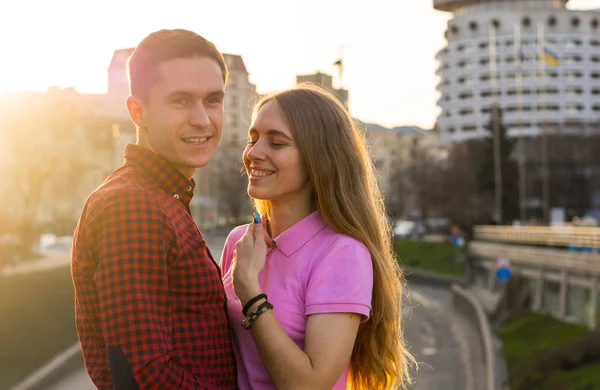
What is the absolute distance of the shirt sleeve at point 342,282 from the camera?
9.73 ft

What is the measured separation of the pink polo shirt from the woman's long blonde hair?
8cm

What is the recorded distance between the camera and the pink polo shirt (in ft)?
9.81

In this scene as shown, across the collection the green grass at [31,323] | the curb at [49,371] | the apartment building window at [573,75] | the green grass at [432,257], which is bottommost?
the green grass at [432,257]

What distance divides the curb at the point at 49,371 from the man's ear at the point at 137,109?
14.7m

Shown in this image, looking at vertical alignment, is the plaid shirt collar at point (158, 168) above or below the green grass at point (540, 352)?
above

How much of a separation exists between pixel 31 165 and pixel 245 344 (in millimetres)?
34300

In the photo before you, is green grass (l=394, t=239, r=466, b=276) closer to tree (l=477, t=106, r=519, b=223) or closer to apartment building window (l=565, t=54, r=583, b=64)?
tree (l=477, t=106, r=519, b=223)

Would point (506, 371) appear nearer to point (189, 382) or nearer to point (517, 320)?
point (517, 320)

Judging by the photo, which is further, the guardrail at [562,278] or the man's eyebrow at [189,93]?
the guardrail at [562,278]

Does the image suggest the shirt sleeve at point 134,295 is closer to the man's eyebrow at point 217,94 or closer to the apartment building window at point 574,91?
the man's eyebrow at point 217,94

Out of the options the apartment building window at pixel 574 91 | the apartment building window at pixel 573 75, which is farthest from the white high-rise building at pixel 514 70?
the apartment building window at pixel 574 91

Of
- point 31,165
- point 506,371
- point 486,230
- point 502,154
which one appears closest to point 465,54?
point 502,154

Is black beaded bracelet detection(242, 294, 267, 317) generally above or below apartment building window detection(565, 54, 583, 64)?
below

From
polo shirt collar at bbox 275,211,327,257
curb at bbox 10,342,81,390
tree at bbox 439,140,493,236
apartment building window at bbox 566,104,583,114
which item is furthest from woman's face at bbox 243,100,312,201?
apartment building window at bbox 566,104,583,114
